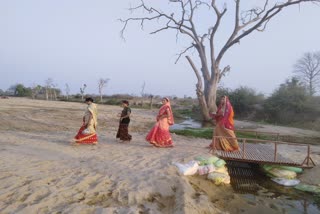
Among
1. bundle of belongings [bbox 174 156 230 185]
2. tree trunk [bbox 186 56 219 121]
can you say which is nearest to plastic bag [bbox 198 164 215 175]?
bundle of belongings [bbox 174 156 230 185]

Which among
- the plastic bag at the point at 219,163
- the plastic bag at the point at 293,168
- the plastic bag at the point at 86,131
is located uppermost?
the plastic bag at the point at 86,131

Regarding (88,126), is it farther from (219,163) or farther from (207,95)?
(207,95)

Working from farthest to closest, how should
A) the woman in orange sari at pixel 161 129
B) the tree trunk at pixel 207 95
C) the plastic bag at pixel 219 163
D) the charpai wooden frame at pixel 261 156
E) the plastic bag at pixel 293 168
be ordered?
1. the tree trunk at pixel 207 95
2. the woman in orange sari at pixel 161 129
3. the plastic bag at pixel 293 168
4. the charpai wooden frame at pixel 261 156
5. the plastic bag at pixel 219 163

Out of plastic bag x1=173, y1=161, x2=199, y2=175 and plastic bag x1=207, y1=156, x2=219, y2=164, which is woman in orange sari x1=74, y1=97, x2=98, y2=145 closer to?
plastic bag x1=173, y1=161, x2=199, y2=175

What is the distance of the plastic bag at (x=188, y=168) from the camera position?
740 centimetres

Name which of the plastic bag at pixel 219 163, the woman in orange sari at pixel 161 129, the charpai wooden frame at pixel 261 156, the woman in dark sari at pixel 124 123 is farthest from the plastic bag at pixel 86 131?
the plastic bag at pixel 219 163

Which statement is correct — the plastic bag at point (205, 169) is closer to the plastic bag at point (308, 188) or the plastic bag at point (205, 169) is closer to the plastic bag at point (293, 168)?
the plastic bag at point (308, 188)

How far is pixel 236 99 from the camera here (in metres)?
32.5

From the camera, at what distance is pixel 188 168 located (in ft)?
24.6

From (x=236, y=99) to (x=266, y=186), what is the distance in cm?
2510

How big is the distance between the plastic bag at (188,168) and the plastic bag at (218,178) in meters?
0.39

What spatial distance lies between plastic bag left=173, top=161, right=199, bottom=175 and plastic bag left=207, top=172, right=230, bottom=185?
1.27ft

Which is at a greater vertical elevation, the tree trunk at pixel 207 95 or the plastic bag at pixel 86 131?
the tree trunk at pixel 207 95

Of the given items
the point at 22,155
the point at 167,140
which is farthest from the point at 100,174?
the point at 167,140
